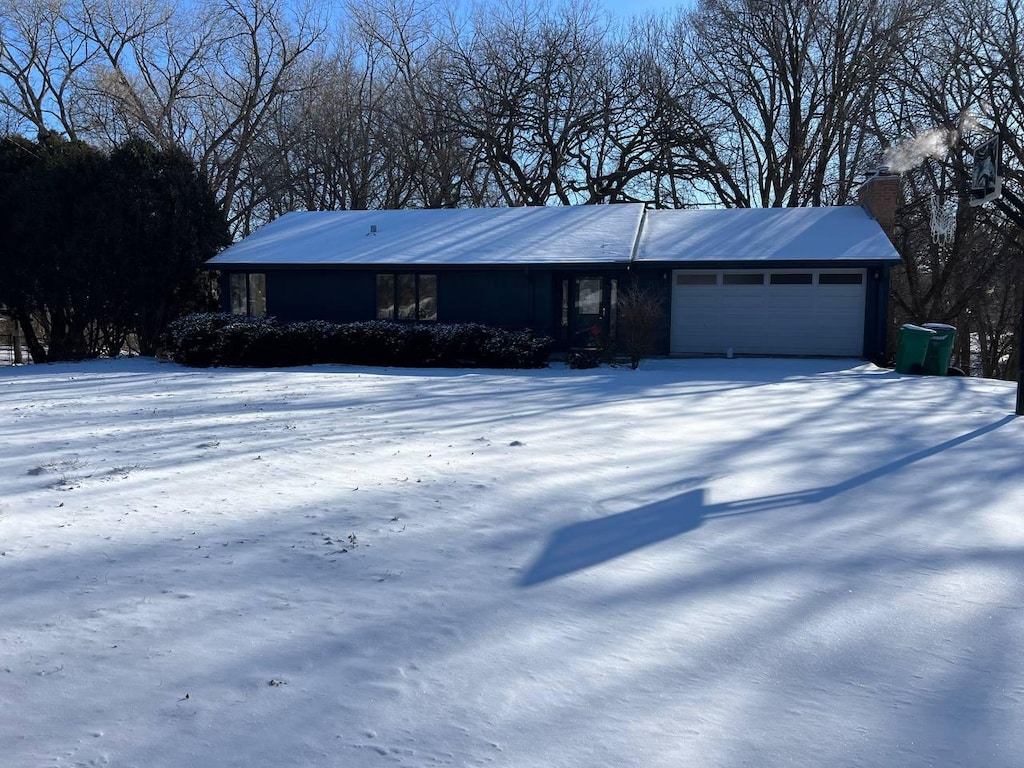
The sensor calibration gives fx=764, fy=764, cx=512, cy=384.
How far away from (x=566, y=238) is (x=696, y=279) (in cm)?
344

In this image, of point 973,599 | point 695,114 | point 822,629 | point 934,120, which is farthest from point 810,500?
point 695,114

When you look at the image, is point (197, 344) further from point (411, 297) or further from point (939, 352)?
point (939, 352)

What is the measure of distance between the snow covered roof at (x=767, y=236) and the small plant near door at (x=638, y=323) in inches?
65.8

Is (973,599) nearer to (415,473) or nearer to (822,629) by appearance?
(822,629)

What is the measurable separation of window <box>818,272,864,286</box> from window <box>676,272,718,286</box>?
2.38m

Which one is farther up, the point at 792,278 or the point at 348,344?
the point at 792,278

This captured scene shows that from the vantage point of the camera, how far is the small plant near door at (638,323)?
52.4 feet

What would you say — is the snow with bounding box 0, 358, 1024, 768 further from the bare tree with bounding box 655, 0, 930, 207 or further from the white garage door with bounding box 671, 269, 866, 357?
the bare tree with bounding box 655, 0, 930, 207

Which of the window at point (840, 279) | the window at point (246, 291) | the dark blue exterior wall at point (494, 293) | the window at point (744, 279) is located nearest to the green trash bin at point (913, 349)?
the dark blue exterior wall at point (494, 293)

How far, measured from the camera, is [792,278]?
1767 cm

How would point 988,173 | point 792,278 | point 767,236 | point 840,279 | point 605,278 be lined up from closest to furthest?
point 988,173 → point 840,279 → point 792,278 → point 605,278 → point 767,236

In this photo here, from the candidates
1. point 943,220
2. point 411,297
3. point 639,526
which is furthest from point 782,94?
point 639,526

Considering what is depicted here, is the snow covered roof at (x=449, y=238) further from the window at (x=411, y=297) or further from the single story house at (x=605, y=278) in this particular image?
the window at (x=411, y=297)

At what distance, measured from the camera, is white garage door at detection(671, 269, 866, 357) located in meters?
17.5
